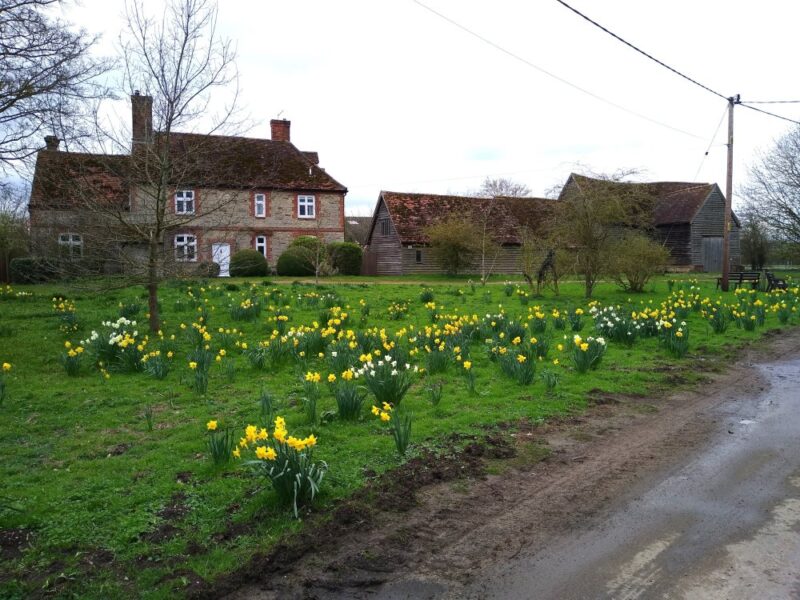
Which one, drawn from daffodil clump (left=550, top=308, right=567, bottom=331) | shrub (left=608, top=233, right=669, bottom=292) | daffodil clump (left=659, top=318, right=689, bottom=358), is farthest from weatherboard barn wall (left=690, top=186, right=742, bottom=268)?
daffodil clump (left=659, top=318, right=689, bottom=358)

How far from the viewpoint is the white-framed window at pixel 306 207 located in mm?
39750

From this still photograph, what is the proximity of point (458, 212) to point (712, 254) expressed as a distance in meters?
20.0

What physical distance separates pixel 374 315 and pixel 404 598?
404 inches


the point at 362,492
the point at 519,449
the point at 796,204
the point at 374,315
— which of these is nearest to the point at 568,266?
the point at 374,315

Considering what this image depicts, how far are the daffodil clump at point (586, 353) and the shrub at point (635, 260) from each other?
1084cm

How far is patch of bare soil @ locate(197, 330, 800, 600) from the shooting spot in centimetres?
367

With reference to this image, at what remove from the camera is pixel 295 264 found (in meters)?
33.4

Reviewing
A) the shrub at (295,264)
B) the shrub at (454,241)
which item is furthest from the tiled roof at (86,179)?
the shrub at (454,241)

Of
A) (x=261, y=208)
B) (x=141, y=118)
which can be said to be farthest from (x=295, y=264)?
(x=141, y=118)

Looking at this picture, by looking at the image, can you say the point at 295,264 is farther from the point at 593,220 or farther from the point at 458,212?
the point at 593,220

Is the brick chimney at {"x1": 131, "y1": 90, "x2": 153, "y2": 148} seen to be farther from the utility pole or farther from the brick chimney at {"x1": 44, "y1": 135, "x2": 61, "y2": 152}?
the utility pole

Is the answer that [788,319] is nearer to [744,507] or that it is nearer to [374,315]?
[374,315]

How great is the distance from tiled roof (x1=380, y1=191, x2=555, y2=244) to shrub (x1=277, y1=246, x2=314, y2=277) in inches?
261

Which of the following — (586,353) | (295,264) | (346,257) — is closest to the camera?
(586,353)
